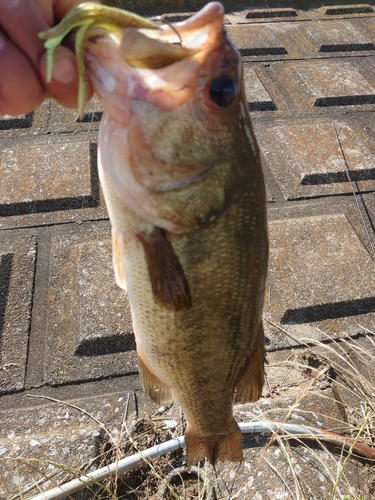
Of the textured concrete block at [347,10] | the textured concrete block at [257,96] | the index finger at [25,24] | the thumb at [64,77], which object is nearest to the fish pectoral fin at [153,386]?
the thumb at [64,77]

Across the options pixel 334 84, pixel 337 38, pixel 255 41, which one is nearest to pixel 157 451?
pixel 334 84

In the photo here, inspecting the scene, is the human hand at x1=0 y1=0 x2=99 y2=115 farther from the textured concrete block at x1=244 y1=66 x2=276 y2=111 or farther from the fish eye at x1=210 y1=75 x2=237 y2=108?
the textured concrete block at x1=244 y1=66 x2=276 y2=111

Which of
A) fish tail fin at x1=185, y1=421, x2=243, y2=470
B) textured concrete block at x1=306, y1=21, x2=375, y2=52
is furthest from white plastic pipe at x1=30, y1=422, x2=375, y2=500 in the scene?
textured concrete block at x1=306, y1=21, x2=375, y2=52

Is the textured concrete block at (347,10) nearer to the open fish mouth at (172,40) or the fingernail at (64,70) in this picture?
the open fish mouth at (172,40)

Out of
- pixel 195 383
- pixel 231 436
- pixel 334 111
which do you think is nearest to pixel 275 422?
pixel 231 436

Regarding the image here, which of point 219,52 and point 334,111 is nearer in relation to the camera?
point 219,52

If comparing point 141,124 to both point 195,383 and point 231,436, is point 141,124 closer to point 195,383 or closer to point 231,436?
point 195,383
